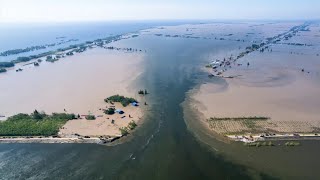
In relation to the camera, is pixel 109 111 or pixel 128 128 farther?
pixel 109 111

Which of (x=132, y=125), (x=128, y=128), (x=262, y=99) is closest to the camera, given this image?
(x=128, y=128)

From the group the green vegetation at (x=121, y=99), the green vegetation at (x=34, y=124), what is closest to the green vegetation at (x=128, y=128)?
the green vegetation at (x=121, y=99)

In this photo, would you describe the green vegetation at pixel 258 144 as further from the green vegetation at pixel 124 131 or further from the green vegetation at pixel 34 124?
the green vegetation at pixel 34 124

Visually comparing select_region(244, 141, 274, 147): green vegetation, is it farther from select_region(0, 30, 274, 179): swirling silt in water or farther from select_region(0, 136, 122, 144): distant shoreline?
select_region(0, 136, 122, 144): distant shoreline

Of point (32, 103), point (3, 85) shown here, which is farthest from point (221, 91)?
point (3, 85)

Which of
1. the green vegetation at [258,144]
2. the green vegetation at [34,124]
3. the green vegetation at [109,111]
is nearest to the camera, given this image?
the green vegetation at [258,144]

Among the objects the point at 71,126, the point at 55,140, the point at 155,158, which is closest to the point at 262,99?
the point at 155,158

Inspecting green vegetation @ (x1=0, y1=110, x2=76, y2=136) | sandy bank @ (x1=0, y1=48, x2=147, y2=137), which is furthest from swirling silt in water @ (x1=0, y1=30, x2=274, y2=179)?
sandy bank @ (x1=0, y1=48, x2=147, y2=137)

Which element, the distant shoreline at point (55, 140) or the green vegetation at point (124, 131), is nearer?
the distant shoreline at point (55, 140)

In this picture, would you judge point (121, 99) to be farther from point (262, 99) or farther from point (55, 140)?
point (262, 99)
